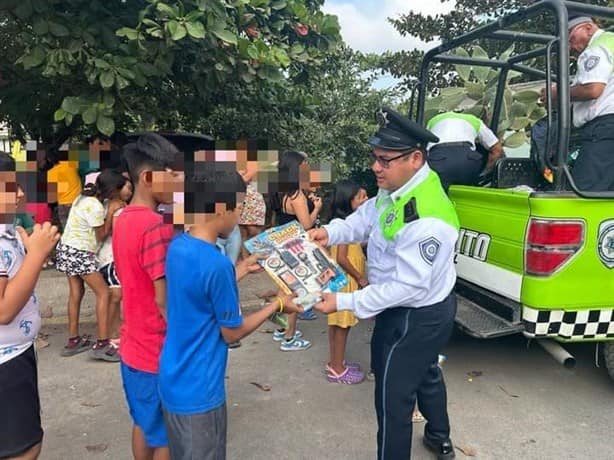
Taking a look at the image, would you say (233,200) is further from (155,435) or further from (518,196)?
(518,196)

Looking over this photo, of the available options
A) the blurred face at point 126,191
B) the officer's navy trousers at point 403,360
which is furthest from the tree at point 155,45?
the officer's navy trousers at point 403,360

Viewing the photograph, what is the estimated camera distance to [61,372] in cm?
394

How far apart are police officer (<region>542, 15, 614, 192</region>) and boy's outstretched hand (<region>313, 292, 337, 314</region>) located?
1972mm

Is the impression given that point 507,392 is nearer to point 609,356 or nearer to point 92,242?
point 609,356

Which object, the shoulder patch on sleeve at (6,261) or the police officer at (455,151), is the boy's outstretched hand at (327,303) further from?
the police officer at (455,151)

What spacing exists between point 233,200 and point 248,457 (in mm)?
1655

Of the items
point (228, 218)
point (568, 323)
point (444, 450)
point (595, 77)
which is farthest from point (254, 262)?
point (595, 77)

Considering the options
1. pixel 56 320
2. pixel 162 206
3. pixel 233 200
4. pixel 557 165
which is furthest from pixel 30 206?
pixel 56 320

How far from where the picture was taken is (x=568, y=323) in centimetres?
298

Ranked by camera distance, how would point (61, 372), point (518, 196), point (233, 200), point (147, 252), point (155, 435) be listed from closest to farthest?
point (233, 200)
point (147, 252)
point (155, 435)
point (518, 196)
point (61, 372)

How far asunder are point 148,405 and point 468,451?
173 centimetres

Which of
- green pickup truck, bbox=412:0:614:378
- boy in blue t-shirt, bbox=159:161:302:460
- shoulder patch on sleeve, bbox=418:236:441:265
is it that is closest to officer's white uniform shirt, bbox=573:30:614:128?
green pickup truck, bbox=412:0:614:378

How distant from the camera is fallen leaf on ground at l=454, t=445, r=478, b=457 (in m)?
2.85

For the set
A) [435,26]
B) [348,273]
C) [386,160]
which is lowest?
[348,273]
